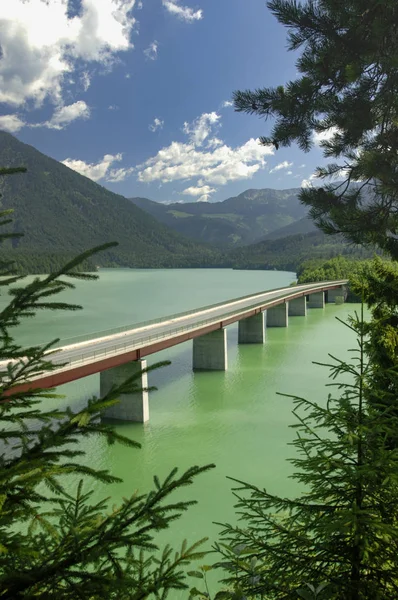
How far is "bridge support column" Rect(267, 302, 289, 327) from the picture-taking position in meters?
58.0

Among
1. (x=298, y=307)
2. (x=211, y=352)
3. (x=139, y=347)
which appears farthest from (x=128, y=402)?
(x=298, y=307)

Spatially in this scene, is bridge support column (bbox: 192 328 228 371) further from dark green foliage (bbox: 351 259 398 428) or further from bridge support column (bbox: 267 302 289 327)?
bridge support column (bbox: 267 302 289 327)

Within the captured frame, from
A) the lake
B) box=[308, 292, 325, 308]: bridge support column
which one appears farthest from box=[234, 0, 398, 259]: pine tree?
box=[308, 292, 325, 308]: bridge support column

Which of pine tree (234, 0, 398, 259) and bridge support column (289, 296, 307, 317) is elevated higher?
pine tree (234, 0, 398, 259)

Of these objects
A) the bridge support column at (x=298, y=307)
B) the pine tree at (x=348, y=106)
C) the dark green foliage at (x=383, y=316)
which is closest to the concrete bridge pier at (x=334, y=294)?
the bridge support column at (x=298, y=307)

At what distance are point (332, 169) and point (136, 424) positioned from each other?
56.1ft

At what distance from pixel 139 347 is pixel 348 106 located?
665 inches

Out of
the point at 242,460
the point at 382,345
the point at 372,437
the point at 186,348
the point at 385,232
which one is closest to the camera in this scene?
the point at 372,437

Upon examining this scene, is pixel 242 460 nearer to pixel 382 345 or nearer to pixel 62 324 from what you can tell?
pixel 382 345

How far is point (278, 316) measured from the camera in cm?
5838

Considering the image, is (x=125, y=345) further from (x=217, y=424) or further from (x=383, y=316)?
(x=383, y=316)

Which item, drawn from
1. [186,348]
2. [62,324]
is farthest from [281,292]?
[62,324]

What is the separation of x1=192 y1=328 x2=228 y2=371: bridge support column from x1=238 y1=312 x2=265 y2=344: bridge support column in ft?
37.2

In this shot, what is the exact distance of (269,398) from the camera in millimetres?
27281
